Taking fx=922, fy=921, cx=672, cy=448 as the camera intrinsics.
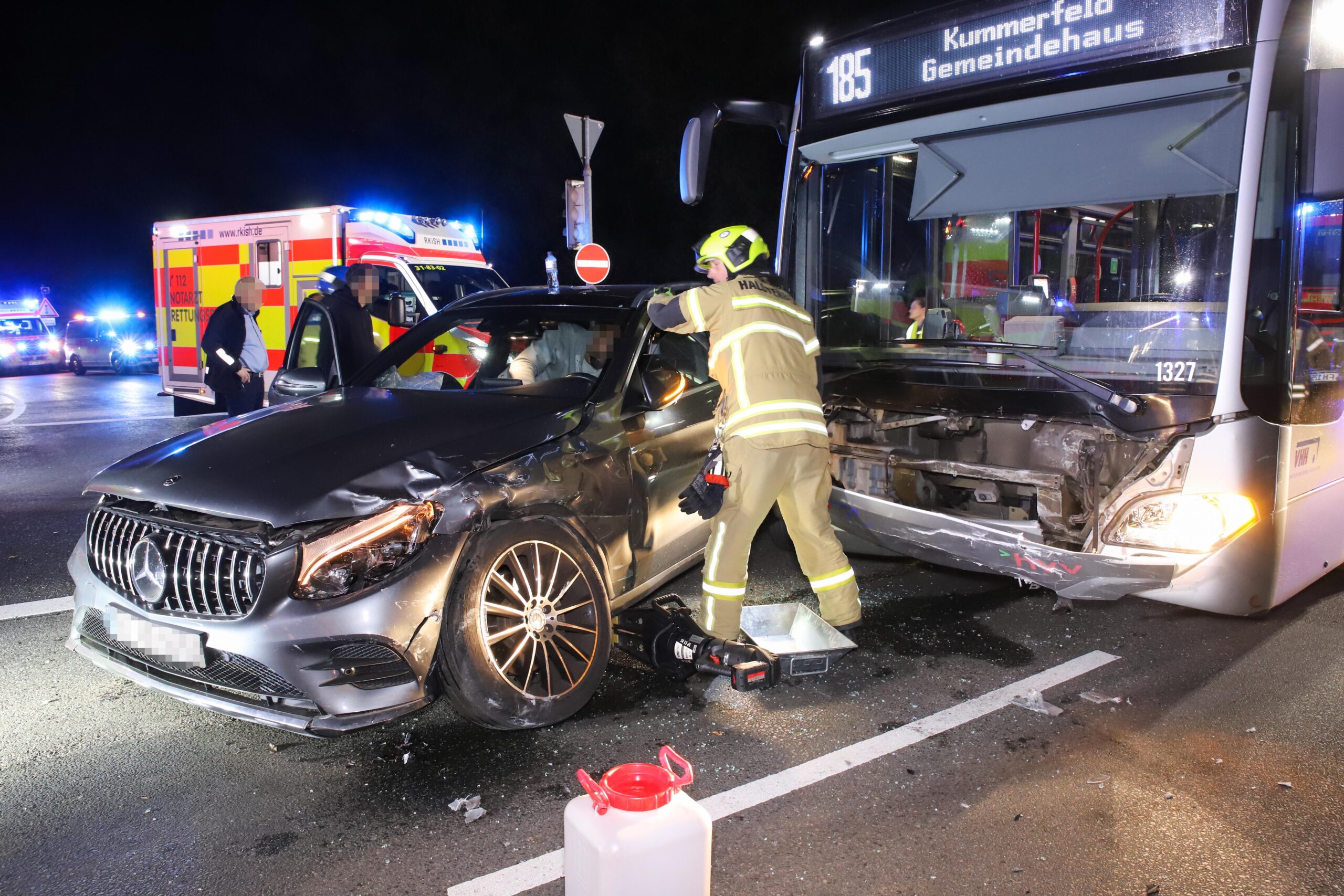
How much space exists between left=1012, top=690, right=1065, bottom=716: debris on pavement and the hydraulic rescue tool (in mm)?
1007

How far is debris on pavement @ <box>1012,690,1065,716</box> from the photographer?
3754 millimetres

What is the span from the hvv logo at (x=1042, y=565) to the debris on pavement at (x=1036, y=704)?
0.53 metres

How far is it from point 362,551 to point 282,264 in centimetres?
1007

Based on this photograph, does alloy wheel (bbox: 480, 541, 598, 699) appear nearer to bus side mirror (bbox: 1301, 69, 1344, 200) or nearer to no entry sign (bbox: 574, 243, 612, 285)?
bus side mirror (bbox: 1301, 69, 1344, 200)

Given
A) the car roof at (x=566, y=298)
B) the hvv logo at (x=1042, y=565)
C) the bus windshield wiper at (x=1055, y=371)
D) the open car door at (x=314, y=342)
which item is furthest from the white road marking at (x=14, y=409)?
the hvv logo at (x=1042, y=565)

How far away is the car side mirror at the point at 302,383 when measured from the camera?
4.90 m

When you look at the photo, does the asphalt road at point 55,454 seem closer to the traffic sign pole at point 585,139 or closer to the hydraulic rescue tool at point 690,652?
the hydraulic rescue tool at point 690,652

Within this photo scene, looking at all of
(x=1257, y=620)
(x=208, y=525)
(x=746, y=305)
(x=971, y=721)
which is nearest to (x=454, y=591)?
(x=208, y=525)

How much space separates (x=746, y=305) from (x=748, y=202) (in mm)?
27283

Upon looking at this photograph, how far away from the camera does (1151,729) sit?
361 centimetres

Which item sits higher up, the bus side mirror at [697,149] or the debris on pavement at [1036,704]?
the bus side mirror at [697,149]

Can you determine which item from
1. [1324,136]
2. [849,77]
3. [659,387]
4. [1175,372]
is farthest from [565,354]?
[1324,136]

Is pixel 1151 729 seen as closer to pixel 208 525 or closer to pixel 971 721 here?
pixel 971 721

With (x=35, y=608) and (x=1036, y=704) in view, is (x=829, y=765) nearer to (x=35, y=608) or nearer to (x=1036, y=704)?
(x=1036, y=704)
